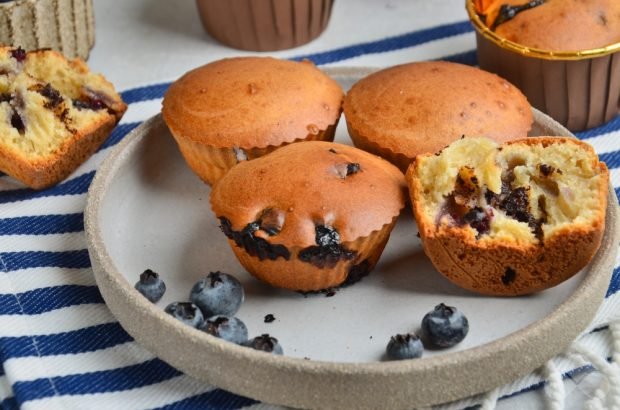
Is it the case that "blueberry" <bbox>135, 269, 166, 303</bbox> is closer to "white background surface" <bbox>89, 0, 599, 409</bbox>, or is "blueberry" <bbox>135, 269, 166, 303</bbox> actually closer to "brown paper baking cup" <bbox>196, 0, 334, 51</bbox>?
"white background surface" <bbox>89, 0, 599, 409</bbox>

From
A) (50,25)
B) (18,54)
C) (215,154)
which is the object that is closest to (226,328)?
(215,154)

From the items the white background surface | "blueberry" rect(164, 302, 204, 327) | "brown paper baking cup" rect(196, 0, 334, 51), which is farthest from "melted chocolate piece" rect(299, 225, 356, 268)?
"brown paper baking cup" rect(196, 0, 334, 51)

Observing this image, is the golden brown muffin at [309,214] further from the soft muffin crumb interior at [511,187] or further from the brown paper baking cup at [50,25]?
the brown paper baking cup at [50,25]

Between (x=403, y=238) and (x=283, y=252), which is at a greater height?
(x=283, y=252)

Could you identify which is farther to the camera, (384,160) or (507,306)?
(384,160)

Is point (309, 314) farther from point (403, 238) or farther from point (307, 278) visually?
point (403, 238)

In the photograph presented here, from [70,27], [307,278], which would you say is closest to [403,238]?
[307,278]
